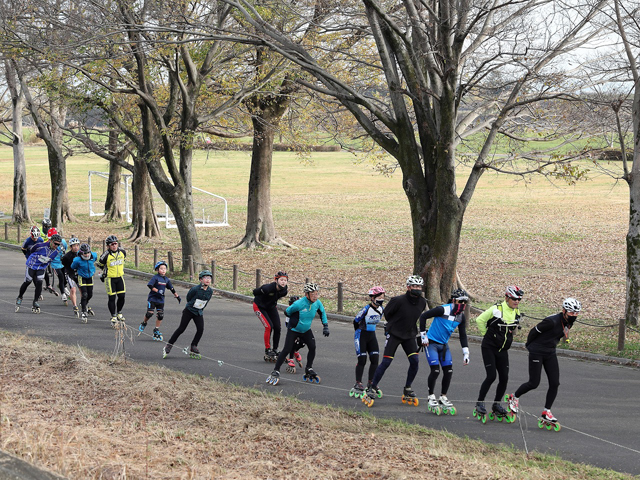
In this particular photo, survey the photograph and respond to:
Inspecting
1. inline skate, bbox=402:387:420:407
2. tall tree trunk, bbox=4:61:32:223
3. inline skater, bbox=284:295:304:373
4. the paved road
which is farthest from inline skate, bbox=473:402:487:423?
tall tree trunk, bbox=4:61:32:223

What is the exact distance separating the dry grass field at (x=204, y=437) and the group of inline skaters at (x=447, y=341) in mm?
1072

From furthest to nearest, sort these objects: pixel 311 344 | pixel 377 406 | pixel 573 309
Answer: pixel 311 344, pixel 377 406, pixel 573 309

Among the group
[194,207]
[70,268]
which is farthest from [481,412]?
[194,207]

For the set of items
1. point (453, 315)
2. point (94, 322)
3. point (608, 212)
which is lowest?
point (94, 322)

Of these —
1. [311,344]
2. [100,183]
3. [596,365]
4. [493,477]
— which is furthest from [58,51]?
[100,183]

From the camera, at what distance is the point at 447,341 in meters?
10.3

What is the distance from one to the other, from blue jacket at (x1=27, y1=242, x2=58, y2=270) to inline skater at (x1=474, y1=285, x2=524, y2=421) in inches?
439

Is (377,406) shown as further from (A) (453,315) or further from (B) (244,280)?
(B) (244,280)

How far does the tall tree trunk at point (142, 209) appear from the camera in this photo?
3325 cm

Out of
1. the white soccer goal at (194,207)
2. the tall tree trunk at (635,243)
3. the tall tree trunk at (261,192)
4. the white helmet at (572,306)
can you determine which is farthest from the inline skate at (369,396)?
the white soccer goal at (194,207)

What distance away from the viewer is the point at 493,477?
701cm

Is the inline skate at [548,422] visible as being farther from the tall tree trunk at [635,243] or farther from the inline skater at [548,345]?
the tall tree trunk at [635,243]

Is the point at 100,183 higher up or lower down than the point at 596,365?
higher up

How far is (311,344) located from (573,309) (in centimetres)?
409
